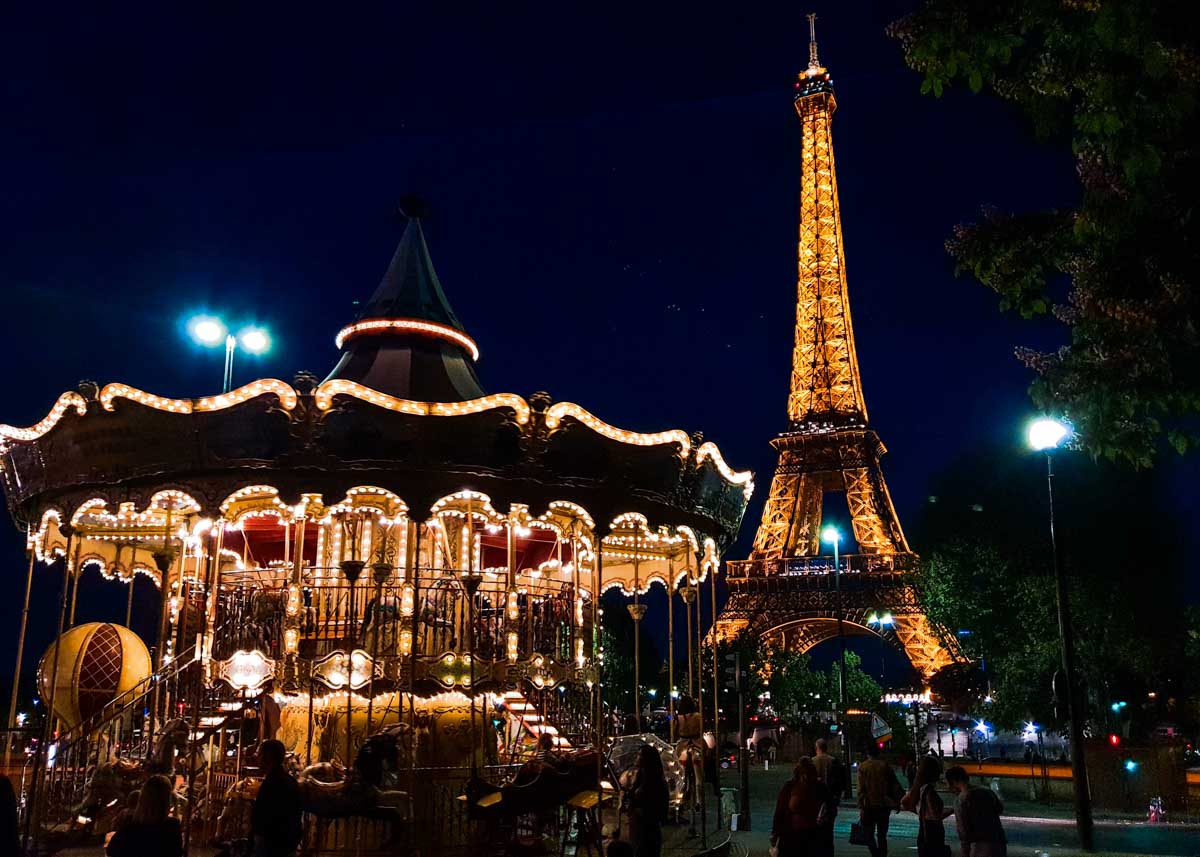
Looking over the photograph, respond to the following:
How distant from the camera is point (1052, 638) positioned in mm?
30031

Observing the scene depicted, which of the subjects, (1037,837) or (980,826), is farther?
(1037,837)

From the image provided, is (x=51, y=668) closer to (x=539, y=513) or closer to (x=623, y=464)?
(x=539, y=513)

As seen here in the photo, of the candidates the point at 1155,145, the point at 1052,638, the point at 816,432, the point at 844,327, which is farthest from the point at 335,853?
the point at 844,327

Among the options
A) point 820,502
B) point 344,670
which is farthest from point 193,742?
point 820,502

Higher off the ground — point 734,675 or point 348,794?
point 734,675

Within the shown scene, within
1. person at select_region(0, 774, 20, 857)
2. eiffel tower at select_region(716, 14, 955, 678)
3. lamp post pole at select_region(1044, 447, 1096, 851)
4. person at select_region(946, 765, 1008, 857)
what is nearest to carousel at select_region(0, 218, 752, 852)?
person at select_region(946, 765, 1008, 857)

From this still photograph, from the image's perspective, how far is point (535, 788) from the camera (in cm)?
1113

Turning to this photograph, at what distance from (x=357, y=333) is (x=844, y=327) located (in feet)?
163

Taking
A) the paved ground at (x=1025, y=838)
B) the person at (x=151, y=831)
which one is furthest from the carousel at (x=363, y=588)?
the person at (x=151, y=831)

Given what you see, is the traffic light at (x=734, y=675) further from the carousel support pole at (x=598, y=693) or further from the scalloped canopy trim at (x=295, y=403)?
the scalloped canopy trim at (x=295, y=403)

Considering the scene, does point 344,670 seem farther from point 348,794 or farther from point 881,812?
point 881,812

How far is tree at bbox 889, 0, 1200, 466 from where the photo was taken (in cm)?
934

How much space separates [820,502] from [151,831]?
53.9 metres

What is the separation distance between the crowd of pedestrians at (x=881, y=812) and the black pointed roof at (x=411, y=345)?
7267 mm
